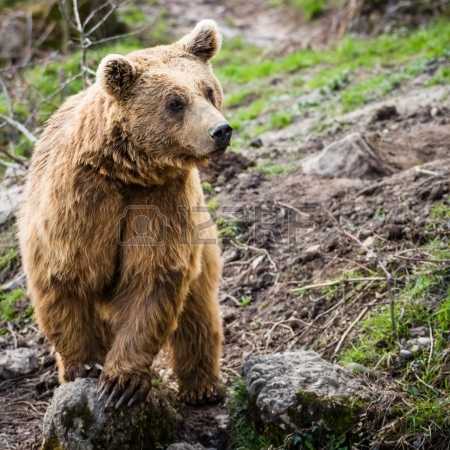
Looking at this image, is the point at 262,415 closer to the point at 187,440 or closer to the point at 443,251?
the point at 187,440

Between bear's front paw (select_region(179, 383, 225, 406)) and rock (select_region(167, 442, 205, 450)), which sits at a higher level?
rock (select_region(167, 442, 205, 450))

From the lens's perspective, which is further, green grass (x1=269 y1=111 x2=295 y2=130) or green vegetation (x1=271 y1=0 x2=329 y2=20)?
green vegetation (x1=271 y1=0 x2=329 y2=20)

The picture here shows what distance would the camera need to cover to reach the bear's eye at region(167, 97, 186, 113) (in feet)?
16.1

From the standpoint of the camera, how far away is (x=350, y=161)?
7.72m

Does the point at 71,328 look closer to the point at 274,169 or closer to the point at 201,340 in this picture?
the point at 201,340

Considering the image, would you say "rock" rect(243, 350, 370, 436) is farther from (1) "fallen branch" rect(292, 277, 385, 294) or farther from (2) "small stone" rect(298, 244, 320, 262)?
(2) "small stone" rect(298, 244, 320, 262)

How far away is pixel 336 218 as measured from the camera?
7.11m

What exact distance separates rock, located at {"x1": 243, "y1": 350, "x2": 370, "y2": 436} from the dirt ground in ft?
1.76

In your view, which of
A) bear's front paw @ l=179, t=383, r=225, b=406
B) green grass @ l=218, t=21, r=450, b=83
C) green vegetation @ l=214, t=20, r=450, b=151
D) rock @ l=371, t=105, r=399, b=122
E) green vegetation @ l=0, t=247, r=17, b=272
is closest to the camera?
bear's front paw @ l=179, t=383, r=225, b=406

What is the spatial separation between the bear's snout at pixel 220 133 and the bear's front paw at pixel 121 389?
53.4 inches

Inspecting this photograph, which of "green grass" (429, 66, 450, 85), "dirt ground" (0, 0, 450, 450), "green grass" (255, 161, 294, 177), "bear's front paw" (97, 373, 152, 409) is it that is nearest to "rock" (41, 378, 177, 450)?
"bear's front paw" (97, 373, 152, 409)

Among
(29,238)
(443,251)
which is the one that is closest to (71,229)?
(29,238)

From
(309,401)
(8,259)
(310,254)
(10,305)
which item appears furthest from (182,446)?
(8,259)

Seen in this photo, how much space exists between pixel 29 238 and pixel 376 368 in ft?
7.21
